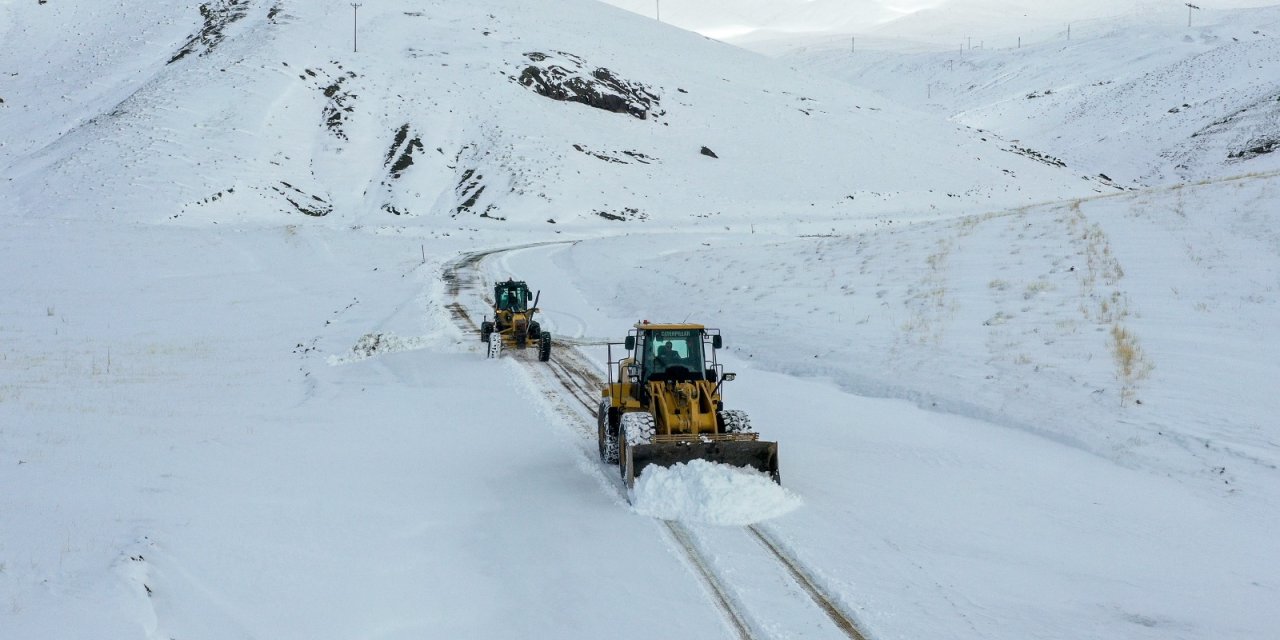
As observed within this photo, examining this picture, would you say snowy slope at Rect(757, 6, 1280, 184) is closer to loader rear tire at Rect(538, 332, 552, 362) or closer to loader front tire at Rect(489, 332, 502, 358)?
loader rear tire at Rect(538, 332, 552, 362)

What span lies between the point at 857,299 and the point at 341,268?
83.7ft

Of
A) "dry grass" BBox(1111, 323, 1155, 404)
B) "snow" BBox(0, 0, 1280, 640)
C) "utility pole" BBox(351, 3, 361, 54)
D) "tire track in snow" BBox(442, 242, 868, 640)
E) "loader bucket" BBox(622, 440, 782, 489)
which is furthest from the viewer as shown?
"utility pole" BBox(351, 3, 361, 54)

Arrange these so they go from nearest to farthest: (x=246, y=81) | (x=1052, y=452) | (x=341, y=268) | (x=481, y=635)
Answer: (x=481, y=635) → (x=1052, y=452) → (x=341, y=268) → (x=246, y=81)

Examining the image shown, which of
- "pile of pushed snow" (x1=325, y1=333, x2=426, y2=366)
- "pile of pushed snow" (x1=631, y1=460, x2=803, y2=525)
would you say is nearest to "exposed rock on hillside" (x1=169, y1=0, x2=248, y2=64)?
"pile of pushed snow" (x1=325, y1=333, x2=426, y2=366)

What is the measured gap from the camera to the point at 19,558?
682 cm

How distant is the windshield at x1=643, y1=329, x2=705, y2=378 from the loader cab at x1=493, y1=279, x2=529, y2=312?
10.8m

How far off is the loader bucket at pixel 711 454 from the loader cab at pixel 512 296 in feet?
40.1

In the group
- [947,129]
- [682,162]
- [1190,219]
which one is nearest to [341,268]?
[1190,219]

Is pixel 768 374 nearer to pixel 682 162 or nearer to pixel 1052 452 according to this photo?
pixel 1052 452

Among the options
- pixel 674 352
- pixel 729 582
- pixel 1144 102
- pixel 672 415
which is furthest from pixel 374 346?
pixel 1144 102

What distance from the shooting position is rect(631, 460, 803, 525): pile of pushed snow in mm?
9359

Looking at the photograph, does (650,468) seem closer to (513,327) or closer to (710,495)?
(710,495)

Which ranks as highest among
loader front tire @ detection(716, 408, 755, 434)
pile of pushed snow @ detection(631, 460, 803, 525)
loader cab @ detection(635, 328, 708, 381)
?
loader cab @ detection(635, 328, 708, 381)

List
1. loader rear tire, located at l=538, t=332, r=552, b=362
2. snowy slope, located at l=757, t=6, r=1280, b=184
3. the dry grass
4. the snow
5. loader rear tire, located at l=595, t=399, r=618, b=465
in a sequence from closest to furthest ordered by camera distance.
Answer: the snow → loader rear tire, located at l=595, t=399, r=618, b=465 → the dry grass → loader rear tire, located at l=538, t=332, r=552, b=362 → snowy slope, located at l=757, t=6, r=1280, b=184
